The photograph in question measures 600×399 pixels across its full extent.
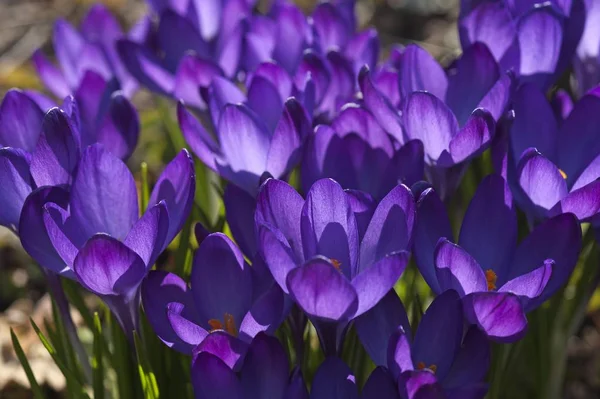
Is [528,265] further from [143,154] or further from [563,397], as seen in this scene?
[143,154]

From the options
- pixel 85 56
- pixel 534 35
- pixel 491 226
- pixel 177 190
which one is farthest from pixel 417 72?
pixel 85 56

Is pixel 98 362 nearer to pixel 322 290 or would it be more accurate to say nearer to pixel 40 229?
pixel 40 229

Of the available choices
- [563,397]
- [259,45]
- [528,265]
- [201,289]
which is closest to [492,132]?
[528,265]

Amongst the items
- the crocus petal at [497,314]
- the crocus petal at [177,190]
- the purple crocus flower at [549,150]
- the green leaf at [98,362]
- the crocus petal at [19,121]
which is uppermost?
the crocus petal at [19,121]

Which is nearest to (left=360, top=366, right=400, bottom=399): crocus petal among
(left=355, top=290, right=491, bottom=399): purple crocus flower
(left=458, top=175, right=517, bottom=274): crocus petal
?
(left=355, top=290, right=491, bottom=399): purple crocus flower

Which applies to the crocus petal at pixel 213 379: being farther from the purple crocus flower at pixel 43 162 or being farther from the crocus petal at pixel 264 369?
the purple crocus flower at pixel 43 162

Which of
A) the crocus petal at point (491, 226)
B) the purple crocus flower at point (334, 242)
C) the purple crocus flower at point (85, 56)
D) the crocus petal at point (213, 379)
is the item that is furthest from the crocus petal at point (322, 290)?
the purple crocus flower at point (85, 56)

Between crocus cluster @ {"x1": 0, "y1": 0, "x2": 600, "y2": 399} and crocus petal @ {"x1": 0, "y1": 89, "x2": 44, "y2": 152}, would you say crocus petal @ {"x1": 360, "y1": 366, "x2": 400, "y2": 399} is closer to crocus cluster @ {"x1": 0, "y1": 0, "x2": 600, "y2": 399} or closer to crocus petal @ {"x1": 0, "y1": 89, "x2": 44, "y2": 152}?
crocus cluster @ {"x1": 0, "y1": 0, "x2": 600, "y2": 399}
